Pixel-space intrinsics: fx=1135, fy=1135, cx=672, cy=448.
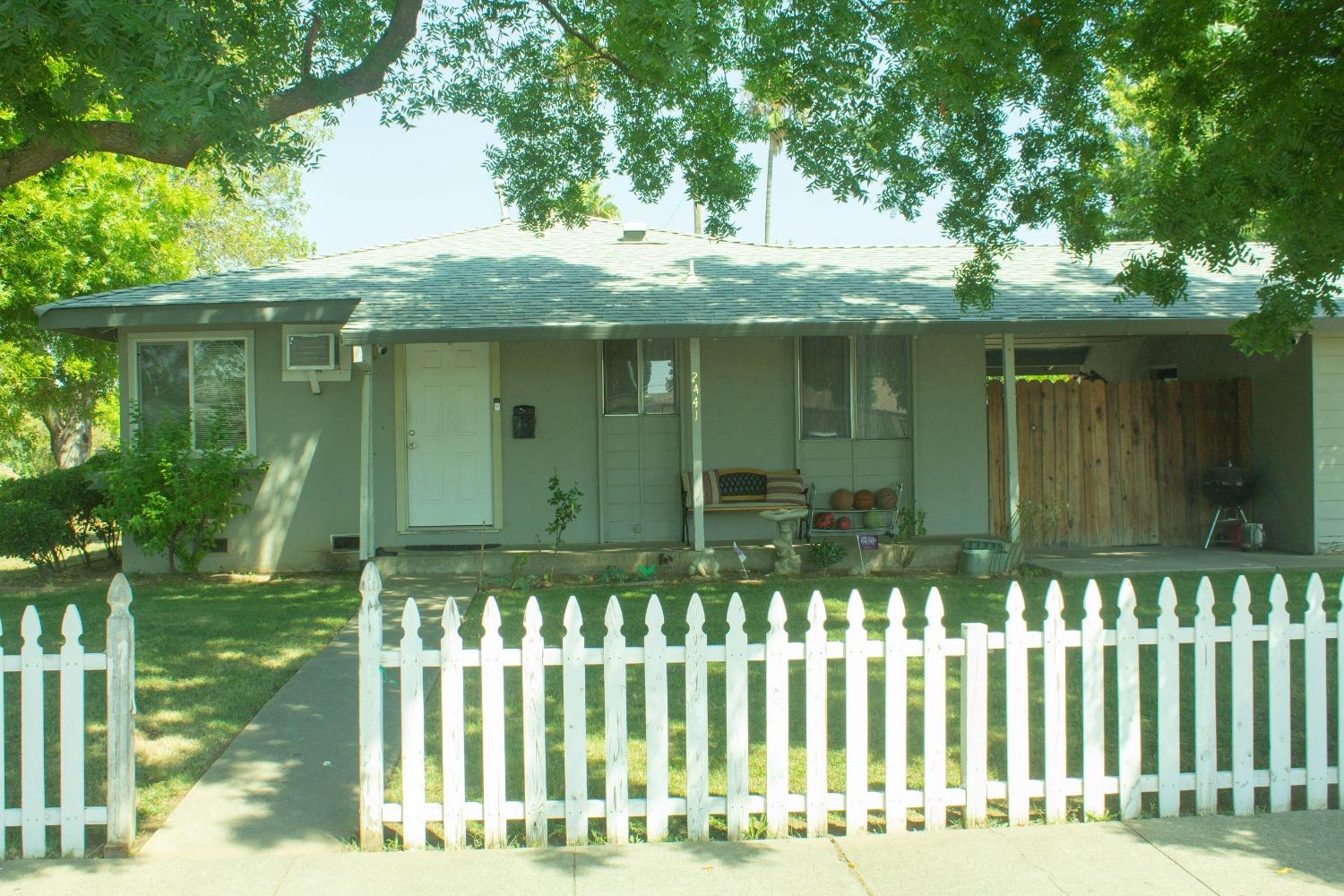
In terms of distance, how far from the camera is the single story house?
1183 centimetres

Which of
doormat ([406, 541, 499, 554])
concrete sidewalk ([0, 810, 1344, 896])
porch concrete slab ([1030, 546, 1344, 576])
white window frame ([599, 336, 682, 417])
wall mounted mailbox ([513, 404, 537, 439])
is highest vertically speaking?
white window frame ([599, 336, 682, 417])

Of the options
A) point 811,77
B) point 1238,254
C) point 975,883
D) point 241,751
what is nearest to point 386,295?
point 811,77

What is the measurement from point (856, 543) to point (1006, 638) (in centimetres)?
725

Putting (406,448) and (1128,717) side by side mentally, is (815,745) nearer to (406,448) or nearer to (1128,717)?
(1128,717)

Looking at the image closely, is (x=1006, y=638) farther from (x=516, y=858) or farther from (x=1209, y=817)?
(x=516, y=858)

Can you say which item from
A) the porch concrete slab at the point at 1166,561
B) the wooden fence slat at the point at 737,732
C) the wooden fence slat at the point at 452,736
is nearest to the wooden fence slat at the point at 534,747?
the wooden fence slat at the point at 452,736

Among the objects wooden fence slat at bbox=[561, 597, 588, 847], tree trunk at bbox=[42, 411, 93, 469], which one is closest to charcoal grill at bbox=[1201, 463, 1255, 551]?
wooden fence slat at bbox=[561, 597, 588, 847]

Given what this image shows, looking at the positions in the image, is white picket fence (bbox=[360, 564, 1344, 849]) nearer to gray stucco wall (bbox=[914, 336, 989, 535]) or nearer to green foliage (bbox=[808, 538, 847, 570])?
green foliage (bbox=[808, 538, 847, 570])

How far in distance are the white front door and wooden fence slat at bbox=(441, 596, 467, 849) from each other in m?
7.95

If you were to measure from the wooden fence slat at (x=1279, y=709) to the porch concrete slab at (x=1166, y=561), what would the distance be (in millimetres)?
6167

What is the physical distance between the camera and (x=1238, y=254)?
6.56 meters

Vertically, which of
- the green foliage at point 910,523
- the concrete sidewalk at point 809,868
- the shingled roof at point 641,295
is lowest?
the concrete sidewalk at point 809,868

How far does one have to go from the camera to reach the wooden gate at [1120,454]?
1338 cm

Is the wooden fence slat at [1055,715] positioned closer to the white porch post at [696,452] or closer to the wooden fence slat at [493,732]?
the wooden fence slat at [493,732]
